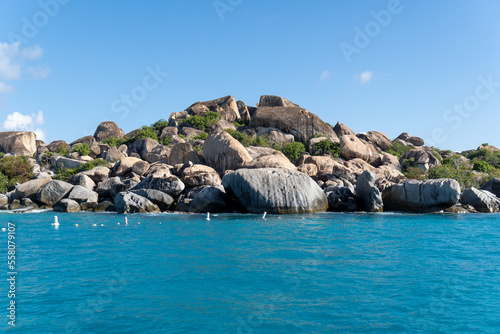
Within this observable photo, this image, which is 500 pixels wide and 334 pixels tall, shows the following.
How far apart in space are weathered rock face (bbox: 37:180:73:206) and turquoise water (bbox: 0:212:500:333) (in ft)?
54.3

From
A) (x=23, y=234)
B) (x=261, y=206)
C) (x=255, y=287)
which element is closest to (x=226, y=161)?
(x=261, y=206)

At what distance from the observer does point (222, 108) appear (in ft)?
215

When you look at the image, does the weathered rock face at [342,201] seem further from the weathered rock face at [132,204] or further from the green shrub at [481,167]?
the green shrub at [481,167]

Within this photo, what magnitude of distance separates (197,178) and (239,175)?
5.97 metres

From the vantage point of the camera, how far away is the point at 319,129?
56.6 meters

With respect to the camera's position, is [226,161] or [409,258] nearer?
[409,258]

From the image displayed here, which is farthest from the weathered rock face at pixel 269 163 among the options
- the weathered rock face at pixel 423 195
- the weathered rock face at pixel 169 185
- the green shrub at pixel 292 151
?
the green shrub at pixel 292 151

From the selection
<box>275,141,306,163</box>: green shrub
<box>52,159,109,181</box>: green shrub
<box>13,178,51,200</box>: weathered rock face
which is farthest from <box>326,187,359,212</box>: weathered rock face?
<box>52,159,109,181</box>: green shrub

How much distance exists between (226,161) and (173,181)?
24.0 ft

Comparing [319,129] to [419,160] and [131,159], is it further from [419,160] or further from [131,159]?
[131,159]

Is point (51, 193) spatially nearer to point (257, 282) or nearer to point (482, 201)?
point (257, 282)

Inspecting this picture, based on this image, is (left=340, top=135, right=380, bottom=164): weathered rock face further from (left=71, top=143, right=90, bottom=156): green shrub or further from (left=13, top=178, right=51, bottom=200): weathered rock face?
(left=71, top=143, right=90, bottom=156): green shrub

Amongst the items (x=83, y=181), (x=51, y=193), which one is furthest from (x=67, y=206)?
(x=83, y=181)

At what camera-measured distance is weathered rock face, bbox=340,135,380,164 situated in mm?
46062
